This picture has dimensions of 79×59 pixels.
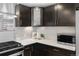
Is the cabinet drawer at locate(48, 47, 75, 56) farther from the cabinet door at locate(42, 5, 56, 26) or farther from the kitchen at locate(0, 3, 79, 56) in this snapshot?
the cabinet door at locate(42, 5, 56, 26)

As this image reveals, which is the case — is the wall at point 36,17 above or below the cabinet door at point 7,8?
below

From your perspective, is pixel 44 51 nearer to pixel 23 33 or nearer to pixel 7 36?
pixel 23 33

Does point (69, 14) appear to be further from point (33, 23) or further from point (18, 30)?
point (18, 30)

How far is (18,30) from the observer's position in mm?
978

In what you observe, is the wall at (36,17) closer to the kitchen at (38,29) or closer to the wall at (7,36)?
the kitchen at (38,29)

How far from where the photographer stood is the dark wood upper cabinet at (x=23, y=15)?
96 centimetres

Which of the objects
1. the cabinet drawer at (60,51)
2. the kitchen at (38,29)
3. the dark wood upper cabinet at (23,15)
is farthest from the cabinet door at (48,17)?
the cabinet drawer at (60,51)

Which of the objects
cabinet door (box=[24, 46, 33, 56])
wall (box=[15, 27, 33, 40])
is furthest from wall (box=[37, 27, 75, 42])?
cabinet door (box=[24, 46, 33, 56])

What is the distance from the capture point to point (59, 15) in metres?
0.99

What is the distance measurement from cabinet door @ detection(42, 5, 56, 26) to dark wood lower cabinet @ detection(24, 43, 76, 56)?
28cm

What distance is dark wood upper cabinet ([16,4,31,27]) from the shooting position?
957 millimetres

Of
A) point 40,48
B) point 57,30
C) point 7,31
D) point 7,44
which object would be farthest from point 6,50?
point 57,30

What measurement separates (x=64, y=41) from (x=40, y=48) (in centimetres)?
31

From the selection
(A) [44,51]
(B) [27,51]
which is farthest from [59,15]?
(B) [27,51]
